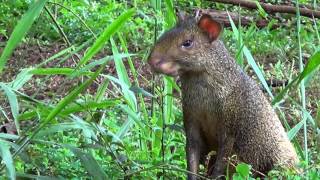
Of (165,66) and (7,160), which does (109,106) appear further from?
(7,160)

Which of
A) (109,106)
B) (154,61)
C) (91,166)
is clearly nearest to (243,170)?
(91,166)

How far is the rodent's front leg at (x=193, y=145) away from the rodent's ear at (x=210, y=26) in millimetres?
431

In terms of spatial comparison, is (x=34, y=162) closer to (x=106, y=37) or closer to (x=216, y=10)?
(x=106, y=37)

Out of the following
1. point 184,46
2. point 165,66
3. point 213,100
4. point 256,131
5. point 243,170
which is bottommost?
point 243,170

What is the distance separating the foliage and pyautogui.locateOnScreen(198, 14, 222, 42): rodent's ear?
0.15 metres

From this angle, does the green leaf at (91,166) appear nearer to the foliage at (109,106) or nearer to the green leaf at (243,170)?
the foliage at (109,106)

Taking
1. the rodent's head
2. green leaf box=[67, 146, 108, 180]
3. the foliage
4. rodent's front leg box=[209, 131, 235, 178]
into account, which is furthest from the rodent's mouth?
green leaf box=[67, 146, 108, 180]

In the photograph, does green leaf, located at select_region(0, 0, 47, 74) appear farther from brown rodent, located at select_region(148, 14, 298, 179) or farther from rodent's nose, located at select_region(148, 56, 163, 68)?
brown rodent, located at select_region(148, 14, 298, 179)

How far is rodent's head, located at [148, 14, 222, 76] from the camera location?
4152 mm

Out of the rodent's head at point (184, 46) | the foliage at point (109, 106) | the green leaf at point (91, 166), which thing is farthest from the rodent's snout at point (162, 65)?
the green leaf at point (91, 166)

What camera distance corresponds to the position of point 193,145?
446cm

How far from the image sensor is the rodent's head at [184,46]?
163 inches

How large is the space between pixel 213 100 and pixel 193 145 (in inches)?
9.7

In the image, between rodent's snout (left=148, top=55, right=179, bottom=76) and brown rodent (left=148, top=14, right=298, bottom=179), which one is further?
brown rodent (left=148, top=14, right=298, bottom=179)
